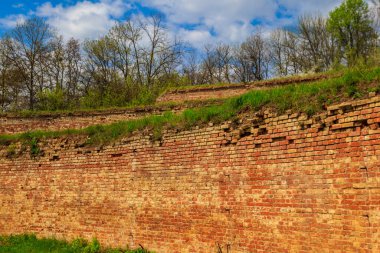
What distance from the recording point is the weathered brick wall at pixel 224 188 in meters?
4.91

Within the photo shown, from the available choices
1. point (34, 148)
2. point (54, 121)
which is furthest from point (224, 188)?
point (54, 121)

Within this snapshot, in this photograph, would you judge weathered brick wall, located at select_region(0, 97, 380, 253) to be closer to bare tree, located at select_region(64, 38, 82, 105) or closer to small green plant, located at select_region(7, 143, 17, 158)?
small green plant, located at select_region(7, 143, 17, 158)

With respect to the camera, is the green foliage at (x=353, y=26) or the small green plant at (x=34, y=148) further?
the green foliage at (x=353, y=26)

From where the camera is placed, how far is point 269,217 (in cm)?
576

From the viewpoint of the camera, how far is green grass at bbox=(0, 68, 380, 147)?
5289 millimetres

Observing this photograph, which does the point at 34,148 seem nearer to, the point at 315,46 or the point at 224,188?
the point at 224,188

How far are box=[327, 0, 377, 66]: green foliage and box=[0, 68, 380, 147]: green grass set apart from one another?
73.5ft

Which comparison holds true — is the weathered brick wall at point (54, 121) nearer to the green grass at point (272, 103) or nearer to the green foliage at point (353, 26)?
the green grass at point (272, 103)

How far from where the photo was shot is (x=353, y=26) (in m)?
27.7

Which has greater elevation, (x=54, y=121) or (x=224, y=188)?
(x=54, y=121)

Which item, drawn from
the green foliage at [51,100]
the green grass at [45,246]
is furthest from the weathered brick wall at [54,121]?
the green foliage at [51,100]

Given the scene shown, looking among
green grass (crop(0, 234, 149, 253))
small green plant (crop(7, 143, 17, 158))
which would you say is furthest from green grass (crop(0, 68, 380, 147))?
small green plant (crop(7, 143, 17, 158))

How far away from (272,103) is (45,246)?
A: 20.2ft

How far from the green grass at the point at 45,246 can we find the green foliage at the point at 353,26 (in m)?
23.5
